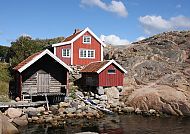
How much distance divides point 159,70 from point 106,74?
33.8 ft

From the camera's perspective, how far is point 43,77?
2858 centimetres

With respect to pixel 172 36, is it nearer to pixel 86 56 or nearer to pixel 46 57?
pixel 86 56

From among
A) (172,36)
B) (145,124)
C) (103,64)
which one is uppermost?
(172,36)

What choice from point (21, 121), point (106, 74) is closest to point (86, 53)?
point (106, 74)

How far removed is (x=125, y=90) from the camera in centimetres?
3334

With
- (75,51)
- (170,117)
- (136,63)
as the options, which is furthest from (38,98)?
(136,63)

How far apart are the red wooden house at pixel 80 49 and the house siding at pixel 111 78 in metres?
6.90

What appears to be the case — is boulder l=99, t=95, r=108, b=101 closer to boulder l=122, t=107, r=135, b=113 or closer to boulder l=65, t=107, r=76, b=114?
boulder l=122, t=107, r=135, b=113

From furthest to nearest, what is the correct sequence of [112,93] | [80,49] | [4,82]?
1. [80,49]
2. [4,82]
3. [112,93]

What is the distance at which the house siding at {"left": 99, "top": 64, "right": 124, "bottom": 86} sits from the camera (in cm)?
3154

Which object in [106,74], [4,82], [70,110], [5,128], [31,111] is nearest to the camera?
[5,128]

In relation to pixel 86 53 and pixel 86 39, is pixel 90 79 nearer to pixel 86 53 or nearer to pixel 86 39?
pixel 86 53

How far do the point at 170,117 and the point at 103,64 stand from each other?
376 inches

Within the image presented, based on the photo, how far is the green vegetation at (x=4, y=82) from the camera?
2840 centimetres
